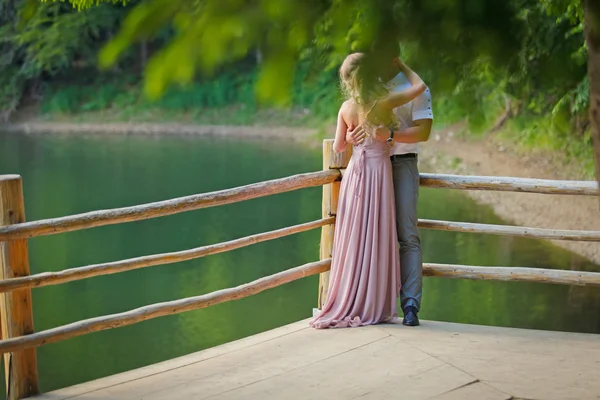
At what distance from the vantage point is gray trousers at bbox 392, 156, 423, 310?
185 inches

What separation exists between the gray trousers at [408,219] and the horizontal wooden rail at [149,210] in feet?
1.37

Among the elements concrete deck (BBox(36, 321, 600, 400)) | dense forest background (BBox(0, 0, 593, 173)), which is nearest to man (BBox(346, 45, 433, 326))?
concrete deck (BBox(36, 321, 600, 400))

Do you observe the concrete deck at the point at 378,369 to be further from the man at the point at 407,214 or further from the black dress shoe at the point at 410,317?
the man at the point at 407,214

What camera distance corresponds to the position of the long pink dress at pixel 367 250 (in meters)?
4.64

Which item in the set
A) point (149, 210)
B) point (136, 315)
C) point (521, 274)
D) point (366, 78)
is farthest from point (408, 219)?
point (366, 78)

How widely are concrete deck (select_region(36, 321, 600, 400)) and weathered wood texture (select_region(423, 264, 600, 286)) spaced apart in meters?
0.33

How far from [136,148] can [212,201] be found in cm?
1526

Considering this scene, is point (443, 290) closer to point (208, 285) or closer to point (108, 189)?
point (208, 285)

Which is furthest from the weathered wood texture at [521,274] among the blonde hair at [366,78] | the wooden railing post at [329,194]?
the blonde hair at [366,78]

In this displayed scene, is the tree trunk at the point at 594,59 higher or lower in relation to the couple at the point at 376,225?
higher

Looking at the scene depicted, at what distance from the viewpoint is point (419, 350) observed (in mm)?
4289

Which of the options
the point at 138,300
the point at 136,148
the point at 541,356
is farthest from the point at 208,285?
the point at 136,148

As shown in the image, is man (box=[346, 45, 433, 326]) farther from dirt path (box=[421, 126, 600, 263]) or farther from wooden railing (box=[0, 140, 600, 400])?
dirt path (box=[421, 126, 600, 263])

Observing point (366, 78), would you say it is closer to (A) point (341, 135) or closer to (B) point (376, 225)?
(B) point (376, 225)
